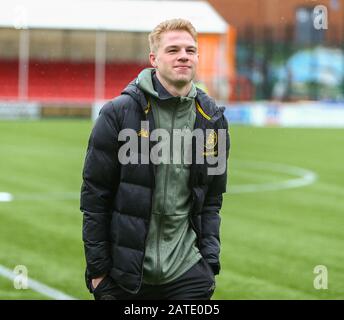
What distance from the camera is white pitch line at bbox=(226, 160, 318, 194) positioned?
17.5 m

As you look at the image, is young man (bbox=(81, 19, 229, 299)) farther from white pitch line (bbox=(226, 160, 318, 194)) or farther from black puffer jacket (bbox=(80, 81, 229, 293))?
white pitch line (bbox=(226, 160, 318, 194))

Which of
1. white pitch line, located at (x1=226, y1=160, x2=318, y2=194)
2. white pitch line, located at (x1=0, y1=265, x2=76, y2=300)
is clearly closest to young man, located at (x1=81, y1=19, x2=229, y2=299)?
white pitch line, located at (x1=0, y1=265, x2=76, y2=300)

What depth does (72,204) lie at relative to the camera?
1444 cm

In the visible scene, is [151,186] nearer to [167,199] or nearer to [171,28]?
[167,199]

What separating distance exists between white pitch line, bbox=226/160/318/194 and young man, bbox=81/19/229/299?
11886 millimetres

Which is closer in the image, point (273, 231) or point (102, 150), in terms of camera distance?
point (102, 150)

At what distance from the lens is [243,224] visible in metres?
12.9

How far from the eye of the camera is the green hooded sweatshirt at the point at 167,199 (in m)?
4.73

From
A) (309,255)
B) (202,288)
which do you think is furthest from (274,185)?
(202,288)

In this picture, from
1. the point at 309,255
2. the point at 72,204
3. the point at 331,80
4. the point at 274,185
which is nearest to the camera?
the point at 309,255

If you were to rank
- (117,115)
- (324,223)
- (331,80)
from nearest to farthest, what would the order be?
(117,115), (324,223), (331,80)

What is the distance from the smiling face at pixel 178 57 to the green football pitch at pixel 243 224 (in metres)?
3.93

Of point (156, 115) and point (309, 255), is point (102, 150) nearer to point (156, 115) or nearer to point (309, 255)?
point (156, 115)

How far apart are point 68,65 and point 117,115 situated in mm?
49991
